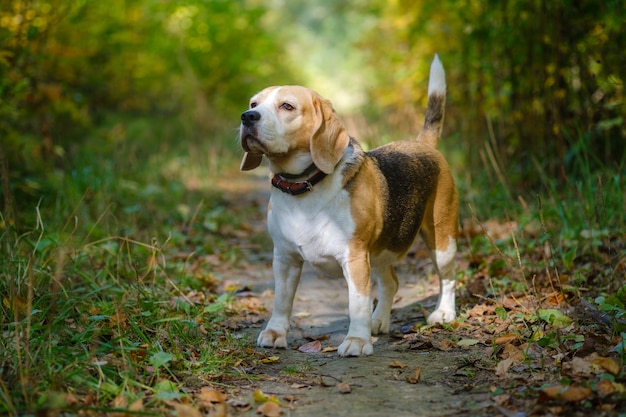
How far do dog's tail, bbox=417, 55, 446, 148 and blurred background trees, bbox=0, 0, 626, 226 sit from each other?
86 centimetres

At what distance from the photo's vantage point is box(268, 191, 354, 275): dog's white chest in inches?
165

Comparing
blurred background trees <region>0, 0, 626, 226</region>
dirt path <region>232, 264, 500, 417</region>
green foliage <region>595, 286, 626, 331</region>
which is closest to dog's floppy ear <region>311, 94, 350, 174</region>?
dirt path <region>232, 264, 500, 417</region>

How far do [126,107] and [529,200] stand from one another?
359 inches

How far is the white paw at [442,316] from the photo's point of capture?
15.7 feet

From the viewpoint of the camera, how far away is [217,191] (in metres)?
9.86

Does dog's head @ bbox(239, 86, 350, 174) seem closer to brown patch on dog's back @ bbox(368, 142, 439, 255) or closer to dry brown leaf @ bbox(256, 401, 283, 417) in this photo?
brown patch on dog's back @ bbox(368, 142, 439, 255)

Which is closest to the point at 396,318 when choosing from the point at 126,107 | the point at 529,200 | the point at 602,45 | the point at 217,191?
the point at 529,200

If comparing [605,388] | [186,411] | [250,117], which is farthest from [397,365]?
[250,117]

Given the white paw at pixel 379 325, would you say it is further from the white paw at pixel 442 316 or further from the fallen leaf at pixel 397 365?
the fallen leaf at pixel 397 365

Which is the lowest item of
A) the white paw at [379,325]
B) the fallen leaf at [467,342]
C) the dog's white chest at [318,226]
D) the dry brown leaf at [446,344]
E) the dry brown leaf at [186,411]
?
the white paw at [379,325]

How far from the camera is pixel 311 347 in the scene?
439cm

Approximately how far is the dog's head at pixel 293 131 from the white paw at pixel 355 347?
101cm

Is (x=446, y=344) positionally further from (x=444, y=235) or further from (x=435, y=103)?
(x=435, y=103)

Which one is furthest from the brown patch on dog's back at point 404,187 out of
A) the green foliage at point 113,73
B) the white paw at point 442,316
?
the green foliage at point 113,73
